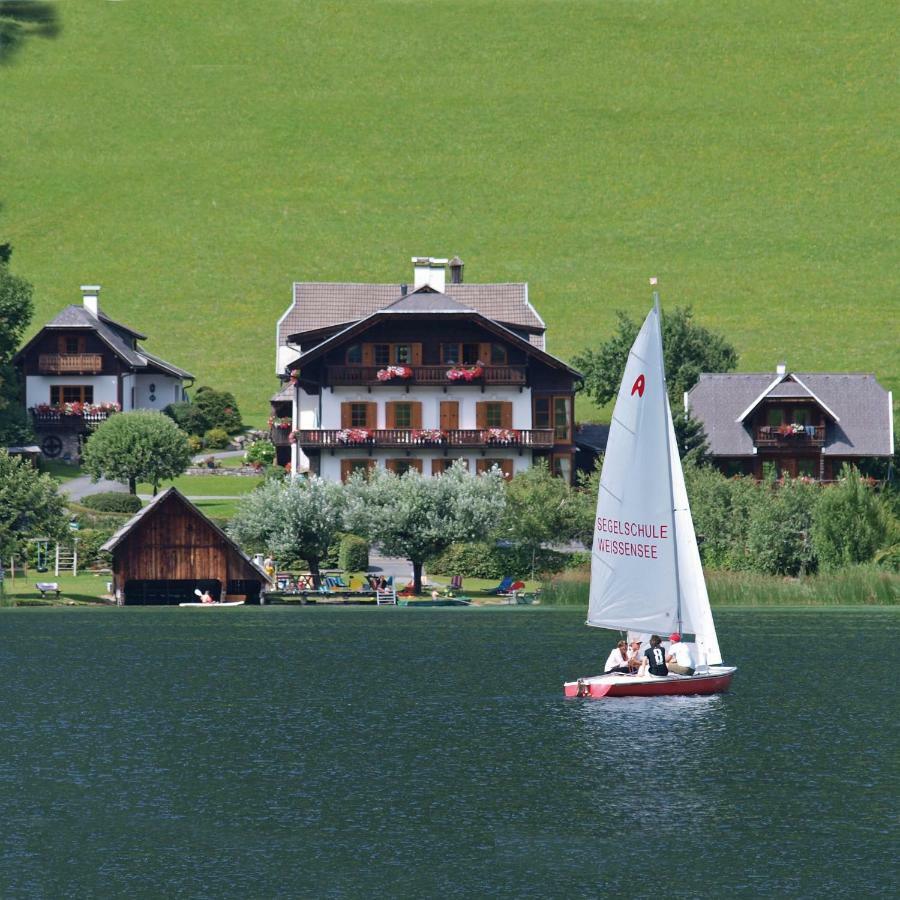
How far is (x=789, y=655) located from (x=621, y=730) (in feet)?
65.3

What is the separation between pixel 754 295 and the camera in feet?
597

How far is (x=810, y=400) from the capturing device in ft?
360

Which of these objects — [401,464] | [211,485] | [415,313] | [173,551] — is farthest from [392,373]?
[173,551]

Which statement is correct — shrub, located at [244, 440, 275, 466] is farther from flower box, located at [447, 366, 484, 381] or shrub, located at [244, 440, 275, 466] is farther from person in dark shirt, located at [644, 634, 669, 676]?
person in dark shirt, located at [644, 634, 669, 676]

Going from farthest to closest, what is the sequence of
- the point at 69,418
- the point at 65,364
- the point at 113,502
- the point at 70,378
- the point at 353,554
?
the point at 70,378 < the point at 65,364 < the point at 69,418 < the point at 113,502 < the point at 353,554

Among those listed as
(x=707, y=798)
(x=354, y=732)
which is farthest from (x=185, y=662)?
(x=707, y=798)

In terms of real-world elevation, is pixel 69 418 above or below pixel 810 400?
above

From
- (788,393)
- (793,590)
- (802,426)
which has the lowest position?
(793,590)

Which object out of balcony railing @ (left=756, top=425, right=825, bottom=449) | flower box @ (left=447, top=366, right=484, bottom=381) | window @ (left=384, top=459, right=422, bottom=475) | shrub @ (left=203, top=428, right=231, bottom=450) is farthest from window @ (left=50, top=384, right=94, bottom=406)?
balcony railing @ (left=756, top=425, right=825, bottom=449)

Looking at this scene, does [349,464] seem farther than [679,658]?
Yes

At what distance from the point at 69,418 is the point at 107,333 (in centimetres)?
905

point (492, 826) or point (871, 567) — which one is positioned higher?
point (871, 567)

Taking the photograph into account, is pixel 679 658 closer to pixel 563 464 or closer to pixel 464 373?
pixel 464 373

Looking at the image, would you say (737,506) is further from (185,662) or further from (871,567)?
(185,662)
